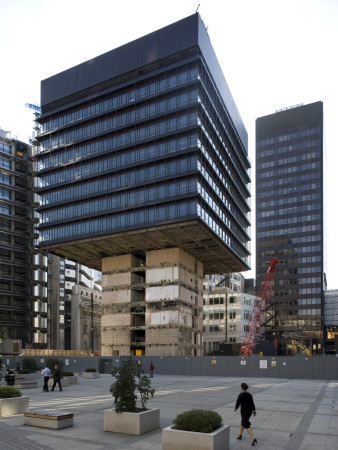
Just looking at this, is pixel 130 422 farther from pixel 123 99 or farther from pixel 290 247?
pixel 290 247

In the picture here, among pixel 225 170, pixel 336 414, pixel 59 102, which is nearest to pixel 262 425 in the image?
pixel 336 414

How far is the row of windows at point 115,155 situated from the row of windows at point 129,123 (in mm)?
2134

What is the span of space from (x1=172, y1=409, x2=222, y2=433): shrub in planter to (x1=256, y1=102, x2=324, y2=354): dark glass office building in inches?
6320

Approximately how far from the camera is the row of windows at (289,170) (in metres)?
177

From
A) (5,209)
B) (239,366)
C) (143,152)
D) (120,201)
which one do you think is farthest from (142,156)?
(239,366)

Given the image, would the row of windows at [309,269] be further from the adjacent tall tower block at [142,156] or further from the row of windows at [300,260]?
the adjacent tall tower block at [142,156]

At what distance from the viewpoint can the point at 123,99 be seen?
87.1 meters

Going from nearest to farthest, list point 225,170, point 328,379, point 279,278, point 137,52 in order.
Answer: point 328,379 → point 137,52 → point 225,170 → point 279,278

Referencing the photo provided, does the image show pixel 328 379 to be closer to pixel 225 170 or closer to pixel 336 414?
pixel 336 414

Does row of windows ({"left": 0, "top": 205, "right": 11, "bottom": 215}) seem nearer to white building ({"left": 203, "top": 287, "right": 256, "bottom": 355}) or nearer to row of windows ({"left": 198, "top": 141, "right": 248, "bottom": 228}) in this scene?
row of windows ({"left": 198, "top": 141, "right": 248, "bottom": 228})

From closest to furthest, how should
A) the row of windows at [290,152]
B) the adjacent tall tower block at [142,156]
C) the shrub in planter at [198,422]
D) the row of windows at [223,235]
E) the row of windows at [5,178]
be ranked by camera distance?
the shrub in planter at [198,422], the row of windows at [223,235], the adjacent tall tower block at [142,156], the row of windows at [5,178], the row of windows at [290,152]

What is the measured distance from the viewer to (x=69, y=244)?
88.3 metres

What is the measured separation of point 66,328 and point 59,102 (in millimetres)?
67406

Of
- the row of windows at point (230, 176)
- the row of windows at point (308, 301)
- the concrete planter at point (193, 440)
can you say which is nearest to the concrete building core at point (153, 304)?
the row of windows at point (230, 176)
